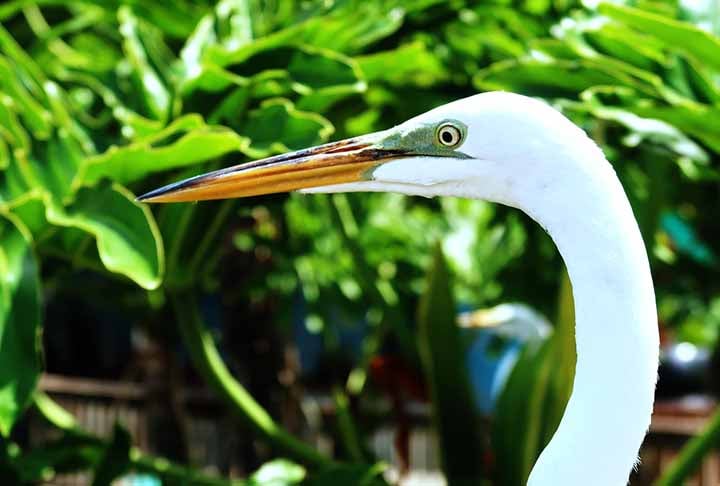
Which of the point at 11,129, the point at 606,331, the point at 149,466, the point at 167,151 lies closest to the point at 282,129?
the point at 167,151

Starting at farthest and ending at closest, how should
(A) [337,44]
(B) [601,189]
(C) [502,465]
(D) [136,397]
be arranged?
(D) [136,397]
(C) [502,465]
(A) [337,44]
(B) [601,189]

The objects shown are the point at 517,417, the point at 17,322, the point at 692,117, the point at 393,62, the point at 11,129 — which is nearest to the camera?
the point at 17,322

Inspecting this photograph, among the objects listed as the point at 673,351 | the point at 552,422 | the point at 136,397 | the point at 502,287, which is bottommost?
the point at 673,351

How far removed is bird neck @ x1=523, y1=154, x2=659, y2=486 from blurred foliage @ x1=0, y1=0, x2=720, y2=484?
851 millimetres

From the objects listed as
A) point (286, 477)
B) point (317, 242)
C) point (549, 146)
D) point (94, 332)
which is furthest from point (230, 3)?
point (94, 332)

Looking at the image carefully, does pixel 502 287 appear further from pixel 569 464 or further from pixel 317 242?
pixel 569 464

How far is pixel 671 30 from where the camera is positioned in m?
2.26

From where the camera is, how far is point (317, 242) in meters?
4.86

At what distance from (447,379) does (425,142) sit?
69.0 inches

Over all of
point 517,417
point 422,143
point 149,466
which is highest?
point 422,143

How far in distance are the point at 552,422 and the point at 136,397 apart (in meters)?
2.79

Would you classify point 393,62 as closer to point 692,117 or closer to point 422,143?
point 692,117

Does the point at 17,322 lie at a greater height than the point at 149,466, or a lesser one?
greater

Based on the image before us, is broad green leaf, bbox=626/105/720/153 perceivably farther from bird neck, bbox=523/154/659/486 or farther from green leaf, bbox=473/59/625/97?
bird neck, bbox=523/154/659/486
